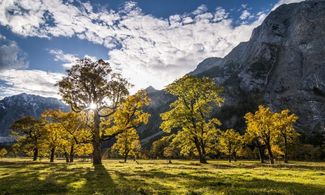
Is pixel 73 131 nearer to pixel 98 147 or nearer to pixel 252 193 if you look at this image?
pixel 98 147

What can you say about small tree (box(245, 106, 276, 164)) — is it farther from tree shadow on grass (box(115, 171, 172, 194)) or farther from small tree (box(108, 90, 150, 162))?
tree shadow on grass (box(115, 171, 172, 194))

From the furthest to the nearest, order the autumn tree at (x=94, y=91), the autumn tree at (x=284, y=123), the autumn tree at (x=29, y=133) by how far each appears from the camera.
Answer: the autumn tree at (x=29, y=133) → the autumn tree at (x=284, y=123) → the autumn tree at (x=94, y=91)

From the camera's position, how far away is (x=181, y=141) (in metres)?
61.1

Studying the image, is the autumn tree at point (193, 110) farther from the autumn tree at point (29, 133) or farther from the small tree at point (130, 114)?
the autumn tree at point (29, 133)

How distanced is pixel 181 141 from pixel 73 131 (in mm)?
22543

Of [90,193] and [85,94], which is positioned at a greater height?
[85,94]

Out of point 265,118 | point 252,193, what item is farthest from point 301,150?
point 252,193

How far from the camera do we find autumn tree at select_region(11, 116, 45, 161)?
3543 inches

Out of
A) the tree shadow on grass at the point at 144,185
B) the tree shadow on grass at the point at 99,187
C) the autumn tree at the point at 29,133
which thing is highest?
the autumn tree at the point at 29,133

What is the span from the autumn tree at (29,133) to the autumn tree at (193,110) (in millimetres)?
48721

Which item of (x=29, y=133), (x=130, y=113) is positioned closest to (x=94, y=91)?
(x=130, y=113)

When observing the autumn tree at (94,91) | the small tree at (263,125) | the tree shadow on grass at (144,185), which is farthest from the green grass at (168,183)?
the small tree at (263,125)

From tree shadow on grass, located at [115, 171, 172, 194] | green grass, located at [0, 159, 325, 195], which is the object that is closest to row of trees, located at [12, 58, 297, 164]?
green grass, located at [0, 159, 325, 195]

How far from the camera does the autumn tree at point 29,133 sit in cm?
9000
